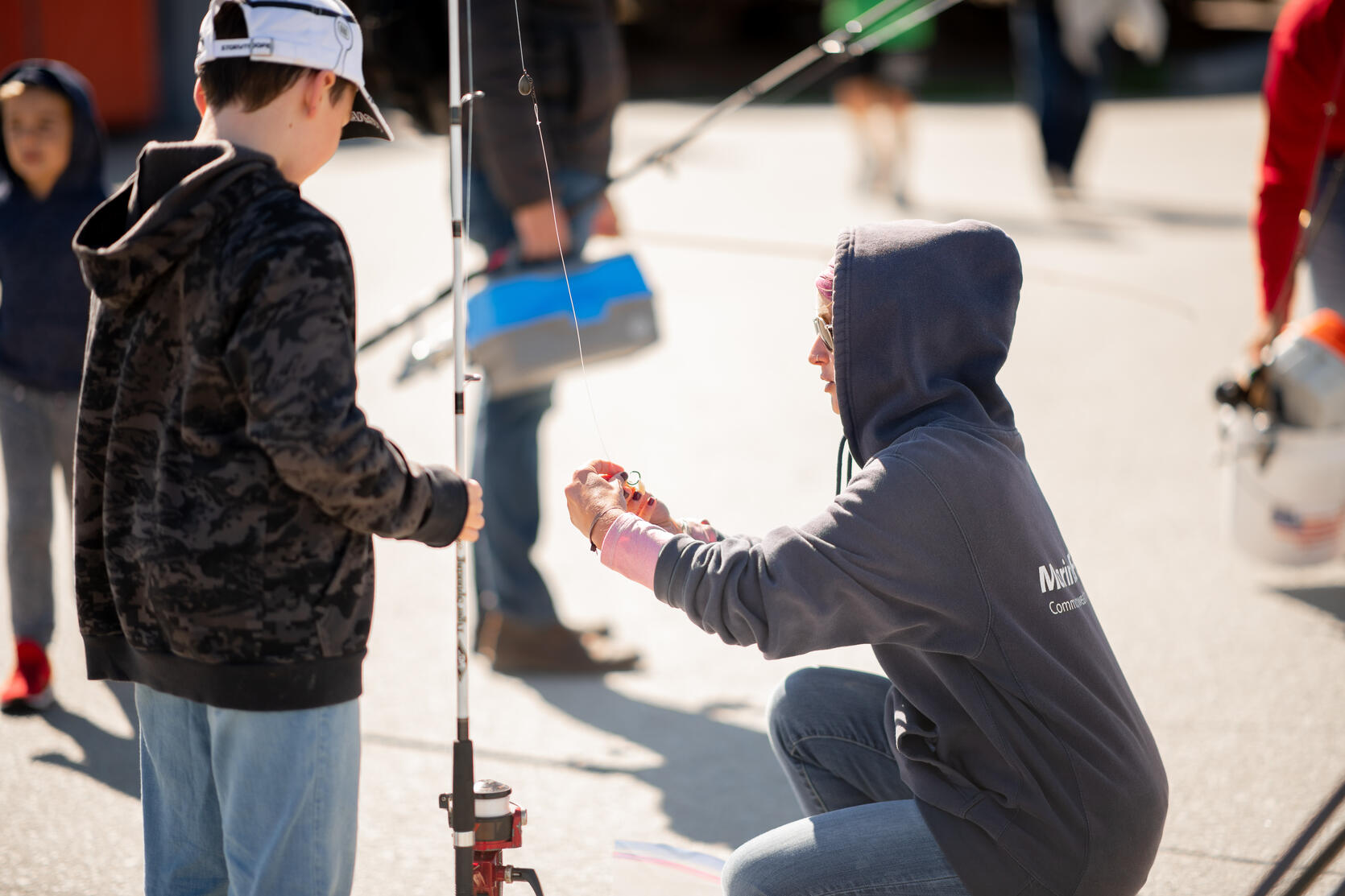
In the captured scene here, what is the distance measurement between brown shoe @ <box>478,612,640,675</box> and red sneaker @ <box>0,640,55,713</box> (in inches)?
43.2

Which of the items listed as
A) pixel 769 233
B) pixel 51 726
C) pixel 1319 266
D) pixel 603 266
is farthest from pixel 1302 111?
pixel 769 233

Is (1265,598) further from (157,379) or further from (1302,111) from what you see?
(157,379)

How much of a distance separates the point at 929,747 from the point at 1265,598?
2527 mm

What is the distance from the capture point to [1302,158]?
4.05m

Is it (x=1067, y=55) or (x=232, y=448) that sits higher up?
(x=232, y=448)

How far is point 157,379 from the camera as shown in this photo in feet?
6.26

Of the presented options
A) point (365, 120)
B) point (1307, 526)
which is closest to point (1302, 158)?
point (1307, 526)

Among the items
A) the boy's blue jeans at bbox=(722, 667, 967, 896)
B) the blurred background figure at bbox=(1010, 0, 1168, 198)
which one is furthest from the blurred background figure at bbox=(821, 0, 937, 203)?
the boy's blue jeans at bbox=(722, 667, 967, 896)

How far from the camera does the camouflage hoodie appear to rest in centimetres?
181

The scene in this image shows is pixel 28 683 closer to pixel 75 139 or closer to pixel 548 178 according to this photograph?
pixel 75 139

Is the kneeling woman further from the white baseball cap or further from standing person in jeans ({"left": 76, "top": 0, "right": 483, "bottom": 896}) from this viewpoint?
the white baseball cap

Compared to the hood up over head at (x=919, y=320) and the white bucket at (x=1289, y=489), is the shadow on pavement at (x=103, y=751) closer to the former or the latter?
the hood up over head at (x=919, y=320)

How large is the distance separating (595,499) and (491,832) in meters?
0.52

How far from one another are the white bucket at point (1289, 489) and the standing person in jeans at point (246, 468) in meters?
2.86
